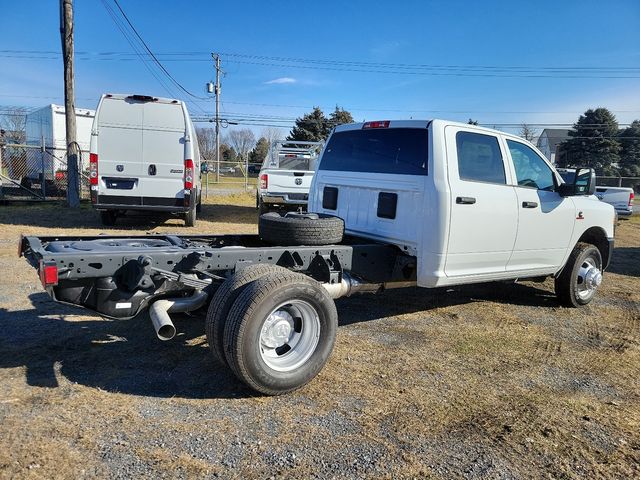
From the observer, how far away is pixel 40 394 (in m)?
3.43

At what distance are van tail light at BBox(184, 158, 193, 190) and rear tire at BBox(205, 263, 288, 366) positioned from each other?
7.78 metres

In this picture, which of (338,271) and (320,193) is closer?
(338,271)

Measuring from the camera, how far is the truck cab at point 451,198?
462cm

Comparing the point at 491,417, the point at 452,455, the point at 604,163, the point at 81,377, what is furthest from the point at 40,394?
the point at 604,163

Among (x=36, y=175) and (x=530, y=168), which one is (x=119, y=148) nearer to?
(x=530, y=168)

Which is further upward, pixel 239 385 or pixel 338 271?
pixel 338 271

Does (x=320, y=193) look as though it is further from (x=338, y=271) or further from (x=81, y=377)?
(x=81, y=377)

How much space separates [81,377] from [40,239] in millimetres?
1231

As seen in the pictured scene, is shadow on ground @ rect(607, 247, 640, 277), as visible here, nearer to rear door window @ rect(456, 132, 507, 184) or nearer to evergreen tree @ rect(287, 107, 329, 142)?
rear door window @ rect(456, 132, 507, 184)

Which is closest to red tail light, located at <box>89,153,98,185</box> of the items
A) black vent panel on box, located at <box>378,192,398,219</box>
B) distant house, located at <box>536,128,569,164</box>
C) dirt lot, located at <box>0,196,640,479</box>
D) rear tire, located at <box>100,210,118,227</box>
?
rear tire, located at <box>100,210,118,227</box>

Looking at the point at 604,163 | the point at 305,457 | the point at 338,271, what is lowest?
the point at 305,457

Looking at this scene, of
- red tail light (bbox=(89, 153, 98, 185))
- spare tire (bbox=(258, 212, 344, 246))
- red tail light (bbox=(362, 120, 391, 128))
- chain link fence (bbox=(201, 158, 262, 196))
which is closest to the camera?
spare tire (bbox=(258, 212, 344, 246))

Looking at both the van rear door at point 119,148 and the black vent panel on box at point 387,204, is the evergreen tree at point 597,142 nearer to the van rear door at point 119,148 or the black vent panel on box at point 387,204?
the van rear door at point 119,148

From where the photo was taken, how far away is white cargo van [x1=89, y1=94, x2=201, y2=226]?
416 inches
